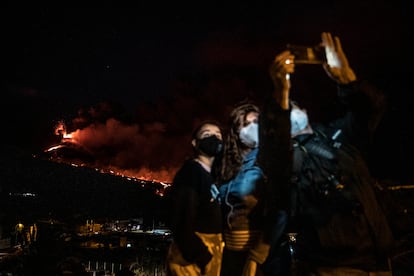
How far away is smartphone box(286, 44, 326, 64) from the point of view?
2697 millimetres

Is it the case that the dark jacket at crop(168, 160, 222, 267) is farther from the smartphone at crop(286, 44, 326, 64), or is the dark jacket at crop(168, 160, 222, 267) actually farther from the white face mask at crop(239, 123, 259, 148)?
the smartphone at crop(286, 44, 326, 64)

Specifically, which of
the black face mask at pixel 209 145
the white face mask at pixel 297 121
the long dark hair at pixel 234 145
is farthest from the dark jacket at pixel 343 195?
the black face mask at pixel 209 145

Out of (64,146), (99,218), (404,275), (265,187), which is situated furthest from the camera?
(64,146)

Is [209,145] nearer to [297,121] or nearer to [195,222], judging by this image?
[195,222]

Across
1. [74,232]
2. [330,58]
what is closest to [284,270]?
[330,58]

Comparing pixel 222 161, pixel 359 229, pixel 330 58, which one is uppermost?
pixel 330 58

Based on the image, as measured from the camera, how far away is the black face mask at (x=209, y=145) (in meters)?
3.49

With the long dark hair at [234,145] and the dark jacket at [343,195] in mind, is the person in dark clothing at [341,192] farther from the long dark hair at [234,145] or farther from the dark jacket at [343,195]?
the long dark hair at [234,145]

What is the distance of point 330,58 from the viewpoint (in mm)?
2887

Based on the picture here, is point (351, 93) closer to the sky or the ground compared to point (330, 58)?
closer to the ground

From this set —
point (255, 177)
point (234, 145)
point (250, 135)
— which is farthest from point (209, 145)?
point (255, 177)

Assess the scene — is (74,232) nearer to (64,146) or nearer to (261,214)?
(261,214)

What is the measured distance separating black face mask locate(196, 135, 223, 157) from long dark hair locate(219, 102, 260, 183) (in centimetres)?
15

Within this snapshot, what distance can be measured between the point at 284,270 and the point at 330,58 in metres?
1.72
